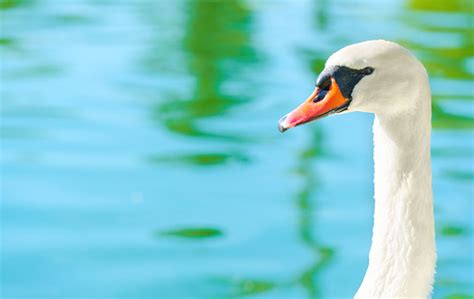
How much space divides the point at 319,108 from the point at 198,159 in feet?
7.18

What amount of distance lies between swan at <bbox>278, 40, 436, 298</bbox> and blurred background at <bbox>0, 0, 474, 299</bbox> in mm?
1284

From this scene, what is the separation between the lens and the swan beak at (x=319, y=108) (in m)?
1.35

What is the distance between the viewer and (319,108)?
137 cm

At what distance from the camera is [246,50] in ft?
15.9

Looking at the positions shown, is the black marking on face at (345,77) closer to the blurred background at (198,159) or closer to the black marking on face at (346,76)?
the black marking on face at (346,76)

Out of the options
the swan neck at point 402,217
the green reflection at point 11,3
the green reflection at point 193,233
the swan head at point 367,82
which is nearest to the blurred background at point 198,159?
the green reflection at point 193,233

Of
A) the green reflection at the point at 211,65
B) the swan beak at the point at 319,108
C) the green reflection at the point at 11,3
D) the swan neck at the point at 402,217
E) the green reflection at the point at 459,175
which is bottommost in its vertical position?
the swan neck at the point at 402,217

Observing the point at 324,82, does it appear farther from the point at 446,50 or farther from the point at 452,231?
the point at 446,50

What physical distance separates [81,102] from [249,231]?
1.20m

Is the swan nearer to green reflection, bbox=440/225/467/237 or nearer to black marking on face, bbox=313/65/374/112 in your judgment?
black marking on face, bbox=313/65/374/112

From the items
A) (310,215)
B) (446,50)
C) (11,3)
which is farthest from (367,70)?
(11,3)

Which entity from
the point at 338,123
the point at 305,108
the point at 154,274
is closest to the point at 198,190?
the point at 154,274

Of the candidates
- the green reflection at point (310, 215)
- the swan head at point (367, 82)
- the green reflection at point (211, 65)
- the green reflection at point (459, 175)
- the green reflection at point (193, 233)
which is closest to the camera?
the swan head at point (367, 82)

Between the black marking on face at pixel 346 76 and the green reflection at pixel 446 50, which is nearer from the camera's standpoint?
the black marking on face at pixel 346 76
